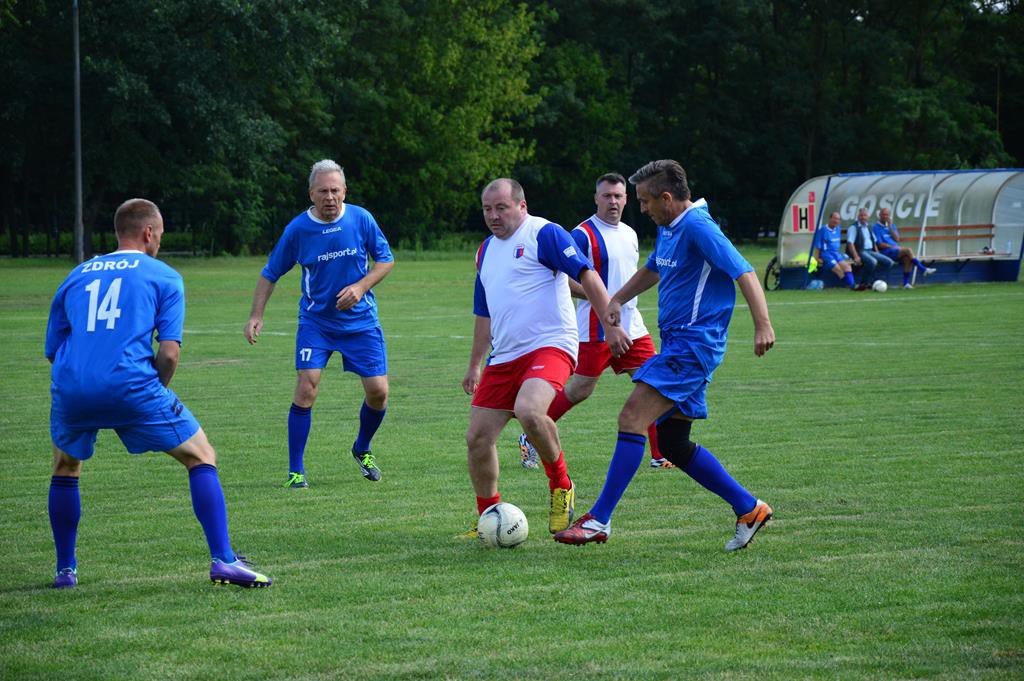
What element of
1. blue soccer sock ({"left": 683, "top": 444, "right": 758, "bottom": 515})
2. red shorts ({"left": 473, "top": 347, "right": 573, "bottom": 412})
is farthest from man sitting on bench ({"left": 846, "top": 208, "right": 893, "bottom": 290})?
blue soccer sock ({"left": 683, "top": 444, "right": 758, "bottom": 515})

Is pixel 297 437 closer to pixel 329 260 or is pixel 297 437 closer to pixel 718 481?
pixel 329 260

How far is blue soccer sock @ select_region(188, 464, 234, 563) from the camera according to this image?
5.85 metres

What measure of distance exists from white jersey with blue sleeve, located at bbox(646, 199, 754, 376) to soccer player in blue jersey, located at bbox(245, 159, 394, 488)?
3.00 metres

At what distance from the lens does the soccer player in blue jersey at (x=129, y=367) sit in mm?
5734

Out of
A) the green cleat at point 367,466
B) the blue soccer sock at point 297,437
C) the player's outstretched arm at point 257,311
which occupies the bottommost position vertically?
the green cleat at point 367,466

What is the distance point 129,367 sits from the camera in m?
5.73

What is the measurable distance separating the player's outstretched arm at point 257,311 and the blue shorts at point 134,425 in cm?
301

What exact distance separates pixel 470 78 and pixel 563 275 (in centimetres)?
5647

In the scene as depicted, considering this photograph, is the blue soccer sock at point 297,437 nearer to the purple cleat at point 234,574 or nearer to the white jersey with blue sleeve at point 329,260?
the white jersey with blue sleeve at point 329,260

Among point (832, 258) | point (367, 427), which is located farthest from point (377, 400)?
point (832, 258)

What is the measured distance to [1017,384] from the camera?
13164mm

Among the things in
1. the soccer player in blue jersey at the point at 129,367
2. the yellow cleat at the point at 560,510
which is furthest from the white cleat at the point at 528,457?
the soccer player in blue jersey at the point at 129,367

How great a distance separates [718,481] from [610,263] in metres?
3.56

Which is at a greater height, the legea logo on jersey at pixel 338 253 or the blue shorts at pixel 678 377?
the legea logo on jersey at pixel 338 253
